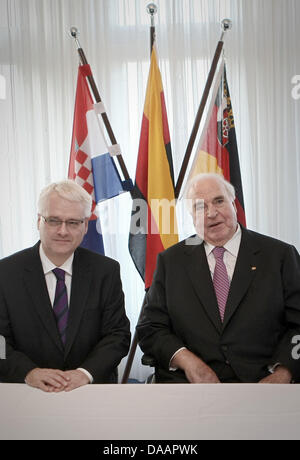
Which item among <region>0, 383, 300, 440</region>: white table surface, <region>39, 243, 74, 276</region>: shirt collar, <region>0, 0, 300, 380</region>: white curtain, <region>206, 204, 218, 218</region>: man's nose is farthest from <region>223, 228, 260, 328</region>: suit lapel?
<region>0, 0, 300, 380</region>: white curtain

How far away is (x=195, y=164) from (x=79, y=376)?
171cm

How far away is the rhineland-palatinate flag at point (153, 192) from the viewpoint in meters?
2.73

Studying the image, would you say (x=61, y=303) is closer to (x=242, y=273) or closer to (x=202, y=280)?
(x=202, y=280)

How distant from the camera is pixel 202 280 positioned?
183 centimetres

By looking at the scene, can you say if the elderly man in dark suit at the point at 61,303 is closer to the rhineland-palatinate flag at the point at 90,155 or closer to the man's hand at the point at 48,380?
the man's hand at the point at 48,380

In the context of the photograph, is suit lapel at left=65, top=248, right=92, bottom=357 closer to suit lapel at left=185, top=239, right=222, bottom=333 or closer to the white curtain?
suit lapel at left=185, top=239, right=222, bottom=333

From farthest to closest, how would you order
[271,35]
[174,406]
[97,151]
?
[271,35] < [97,151] < [174,406]

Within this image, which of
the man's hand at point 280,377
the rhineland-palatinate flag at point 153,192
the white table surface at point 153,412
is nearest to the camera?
the white table surface at point 153,412

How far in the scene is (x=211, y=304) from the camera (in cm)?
178

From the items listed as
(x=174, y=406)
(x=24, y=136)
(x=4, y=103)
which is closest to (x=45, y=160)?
(x=24, y=136)

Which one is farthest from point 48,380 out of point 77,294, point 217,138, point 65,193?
point 217,138

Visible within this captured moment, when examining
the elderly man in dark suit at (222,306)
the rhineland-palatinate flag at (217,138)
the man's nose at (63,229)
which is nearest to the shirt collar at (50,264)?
the man's nose at (63,229)

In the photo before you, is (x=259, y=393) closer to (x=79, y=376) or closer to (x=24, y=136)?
(x=79, y=376)

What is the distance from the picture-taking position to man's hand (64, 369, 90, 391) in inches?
56.1
